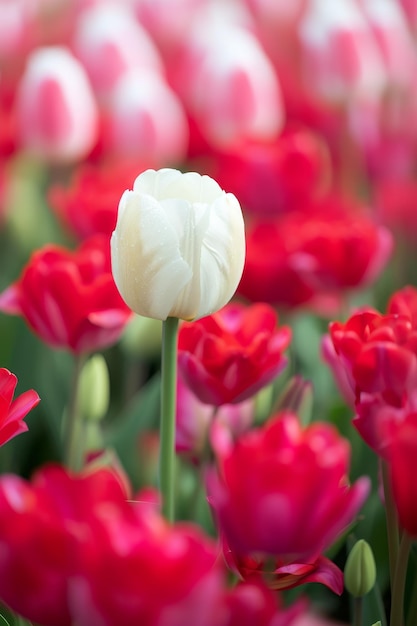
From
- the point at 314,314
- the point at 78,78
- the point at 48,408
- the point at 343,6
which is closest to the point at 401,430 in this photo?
the point at 48,408

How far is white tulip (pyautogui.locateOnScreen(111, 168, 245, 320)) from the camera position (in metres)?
0.44

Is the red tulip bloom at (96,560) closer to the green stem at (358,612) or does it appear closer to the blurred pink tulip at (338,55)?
the green stem at (358,612)

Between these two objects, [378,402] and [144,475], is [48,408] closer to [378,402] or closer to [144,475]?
[144,475]

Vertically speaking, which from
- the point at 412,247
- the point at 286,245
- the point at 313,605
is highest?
the point at 286,245

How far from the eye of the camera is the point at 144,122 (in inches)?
48.9

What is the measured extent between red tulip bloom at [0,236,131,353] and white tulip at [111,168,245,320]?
0.49ft

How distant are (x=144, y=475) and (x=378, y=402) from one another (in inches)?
11.9

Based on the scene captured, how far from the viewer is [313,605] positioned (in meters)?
0.63

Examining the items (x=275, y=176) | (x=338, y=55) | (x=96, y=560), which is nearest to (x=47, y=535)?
(x=96, y=560)

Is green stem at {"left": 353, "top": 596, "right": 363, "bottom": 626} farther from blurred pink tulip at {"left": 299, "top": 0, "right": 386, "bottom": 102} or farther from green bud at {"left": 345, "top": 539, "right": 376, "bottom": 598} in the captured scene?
blurred pink tulip at {"left": 299, "top": 0, "right": 386, "bottom": 102}

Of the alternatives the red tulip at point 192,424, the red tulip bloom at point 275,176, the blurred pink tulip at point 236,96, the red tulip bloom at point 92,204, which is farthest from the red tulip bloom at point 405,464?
the blurred pink tulip at point 236,96

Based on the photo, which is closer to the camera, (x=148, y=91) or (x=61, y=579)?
(x=61, y=579)

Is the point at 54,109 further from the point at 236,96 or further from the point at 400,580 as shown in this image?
the point at 400,580

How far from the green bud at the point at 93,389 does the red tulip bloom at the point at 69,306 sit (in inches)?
1.4
